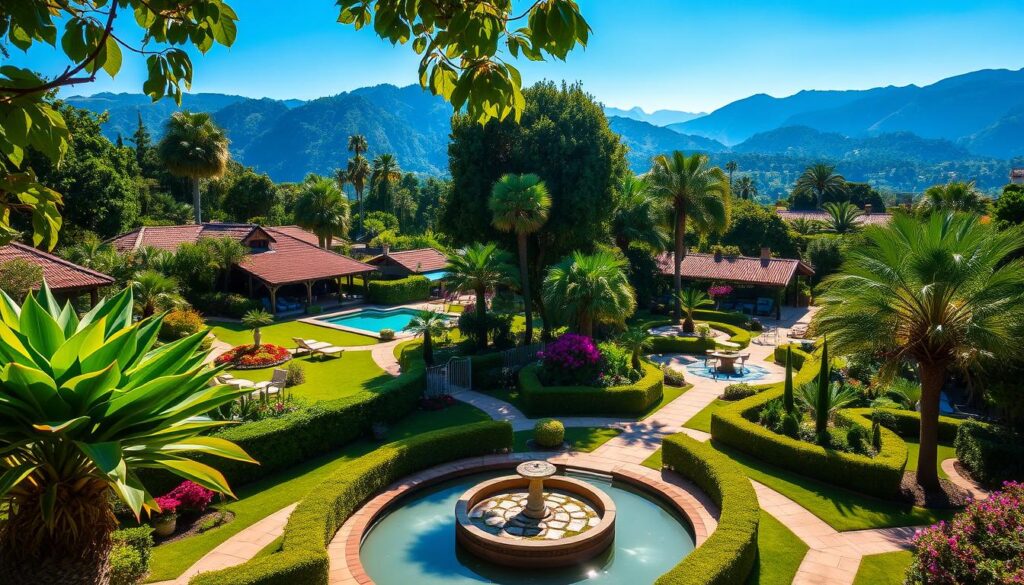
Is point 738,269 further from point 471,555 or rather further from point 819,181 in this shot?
point 819,181

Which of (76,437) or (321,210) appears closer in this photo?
(76,437)

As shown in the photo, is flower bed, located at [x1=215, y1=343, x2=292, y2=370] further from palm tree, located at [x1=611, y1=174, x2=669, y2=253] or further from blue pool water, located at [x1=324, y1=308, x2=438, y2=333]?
palm tree, located at [x1=611, y1=174, x2=669, y2=253]

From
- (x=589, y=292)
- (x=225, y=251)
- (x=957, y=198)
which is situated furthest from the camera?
(x=957, y=198)

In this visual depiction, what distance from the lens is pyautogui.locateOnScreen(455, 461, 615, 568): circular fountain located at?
1115 centimetres

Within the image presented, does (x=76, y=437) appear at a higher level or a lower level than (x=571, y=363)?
higher

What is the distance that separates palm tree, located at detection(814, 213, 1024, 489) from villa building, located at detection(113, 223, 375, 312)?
29.1m

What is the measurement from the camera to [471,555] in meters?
11.6

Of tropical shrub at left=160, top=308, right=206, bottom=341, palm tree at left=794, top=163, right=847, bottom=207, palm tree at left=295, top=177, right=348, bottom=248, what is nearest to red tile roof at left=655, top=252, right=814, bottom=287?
palm tree at left=295, top=177, right=348, bottom=248

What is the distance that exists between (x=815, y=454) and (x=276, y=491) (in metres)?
12.7

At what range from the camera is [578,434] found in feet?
58.7

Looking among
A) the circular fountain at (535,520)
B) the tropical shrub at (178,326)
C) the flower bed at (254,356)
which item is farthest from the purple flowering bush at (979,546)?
the tropical shrub at (178,326)

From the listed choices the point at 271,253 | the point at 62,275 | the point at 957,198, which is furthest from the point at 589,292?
the point at 957,198

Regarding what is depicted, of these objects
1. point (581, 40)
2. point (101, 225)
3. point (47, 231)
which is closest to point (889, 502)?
point (581, 40)

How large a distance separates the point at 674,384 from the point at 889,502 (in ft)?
33.2
